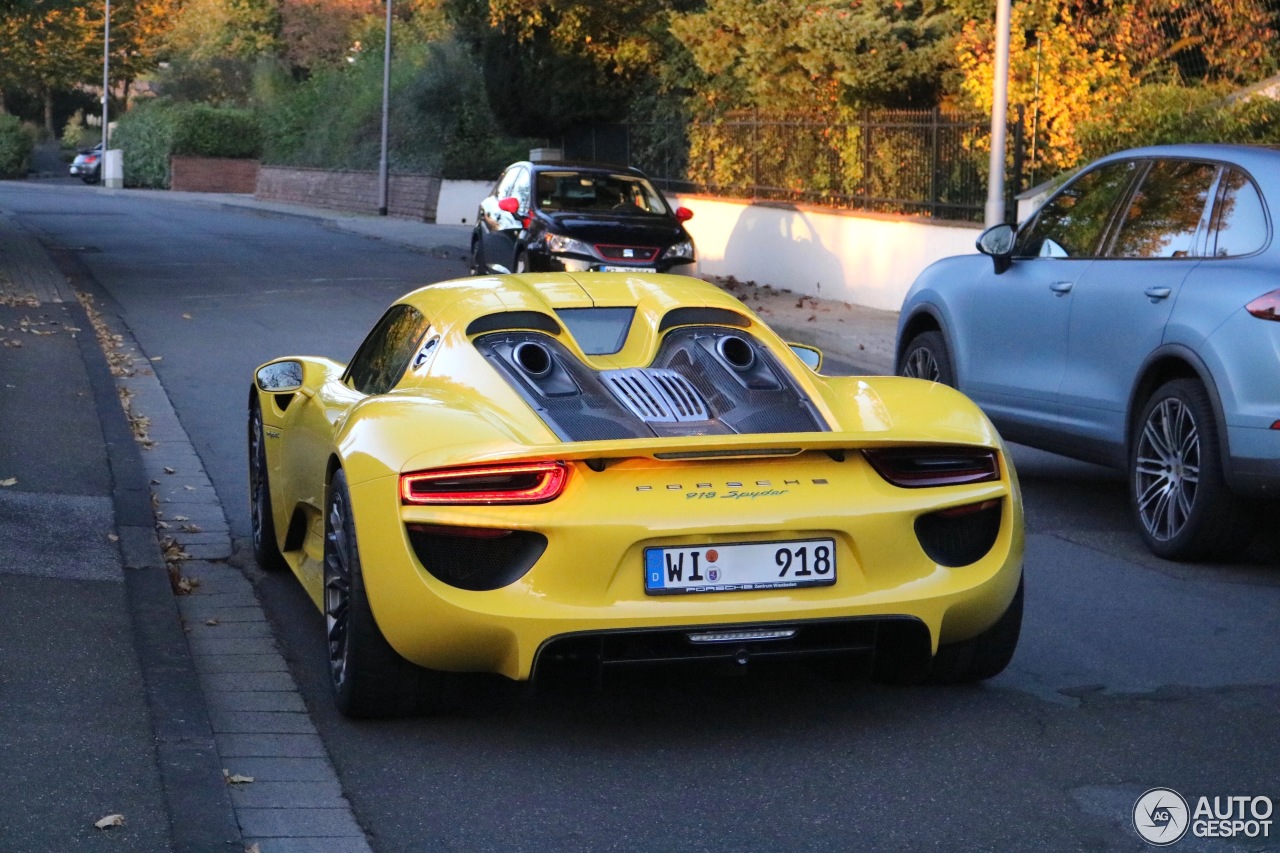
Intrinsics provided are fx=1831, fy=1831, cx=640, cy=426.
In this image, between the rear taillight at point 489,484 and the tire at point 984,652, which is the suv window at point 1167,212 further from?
the rear taillight at point 489,484

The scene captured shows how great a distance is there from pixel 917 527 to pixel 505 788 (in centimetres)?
134

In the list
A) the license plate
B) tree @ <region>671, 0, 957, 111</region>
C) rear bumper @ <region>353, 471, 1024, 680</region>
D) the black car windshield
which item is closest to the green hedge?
tree @ <region>671, 0, 957, 111</region>

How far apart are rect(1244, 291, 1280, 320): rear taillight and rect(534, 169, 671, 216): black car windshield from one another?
13776 mm

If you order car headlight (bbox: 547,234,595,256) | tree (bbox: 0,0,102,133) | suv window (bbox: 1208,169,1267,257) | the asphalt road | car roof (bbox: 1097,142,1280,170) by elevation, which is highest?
tree (bbox: 0,0,102,133)

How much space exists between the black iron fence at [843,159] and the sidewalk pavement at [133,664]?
1118 centimetres

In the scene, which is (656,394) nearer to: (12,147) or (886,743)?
(886,743)

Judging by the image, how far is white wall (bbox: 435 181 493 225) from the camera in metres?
39.6

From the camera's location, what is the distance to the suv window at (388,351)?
607cm

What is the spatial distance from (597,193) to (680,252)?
1520 millimetres

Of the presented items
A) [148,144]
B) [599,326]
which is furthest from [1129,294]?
[148,144]

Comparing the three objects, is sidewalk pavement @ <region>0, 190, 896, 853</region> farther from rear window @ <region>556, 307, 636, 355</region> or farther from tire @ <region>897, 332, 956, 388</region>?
tire @ <region>897, 332, 956, 388</region>

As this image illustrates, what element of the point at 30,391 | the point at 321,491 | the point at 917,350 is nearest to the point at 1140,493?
the point at 917,350

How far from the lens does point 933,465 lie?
5.21 meters

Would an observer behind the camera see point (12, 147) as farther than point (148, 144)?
Yes
